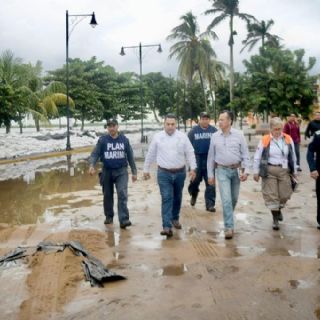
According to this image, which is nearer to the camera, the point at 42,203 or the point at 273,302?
the point at 273,302

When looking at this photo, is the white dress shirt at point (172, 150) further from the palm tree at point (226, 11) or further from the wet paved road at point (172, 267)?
the palm tree at point (226, 11)

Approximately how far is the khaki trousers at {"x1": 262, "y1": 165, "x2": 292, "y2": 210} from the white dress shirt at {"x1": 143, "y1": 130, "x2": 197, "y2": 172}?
3.64 feet

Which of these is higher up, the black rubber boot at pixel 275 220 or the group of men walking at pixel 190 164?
the group of men walking at pixel 190 164

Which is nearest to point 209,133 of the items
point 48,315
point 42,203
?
point 42,203

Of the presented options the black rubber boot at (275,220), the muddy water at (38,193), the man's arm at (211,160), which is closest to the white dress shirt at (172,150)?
the man's arm at (211,160)

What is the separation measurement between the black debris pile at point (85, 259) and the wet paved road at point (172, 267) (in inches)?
4.3

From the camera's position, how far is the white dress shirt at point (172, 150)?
21.3ft

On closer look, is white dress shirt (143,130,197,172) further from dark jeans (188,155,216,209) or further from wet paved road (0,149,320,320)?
dark jeans (188,155,216,209)

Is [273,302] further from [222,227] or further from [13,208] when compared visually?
[13,208]

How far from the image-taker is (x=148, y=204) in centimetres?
896

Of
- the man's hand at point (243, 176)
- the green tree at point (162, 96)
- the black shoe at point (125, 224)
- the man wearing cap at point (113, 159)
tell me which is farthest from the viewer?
the green tree at point (162, 96)

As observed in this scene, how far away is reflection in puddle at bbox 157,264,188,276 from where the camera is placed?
15.5 ft

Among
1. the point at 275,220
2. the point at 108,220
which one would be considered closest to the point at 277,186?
the point at 275,220

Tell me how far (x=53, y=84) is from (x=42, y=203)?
2972cm
